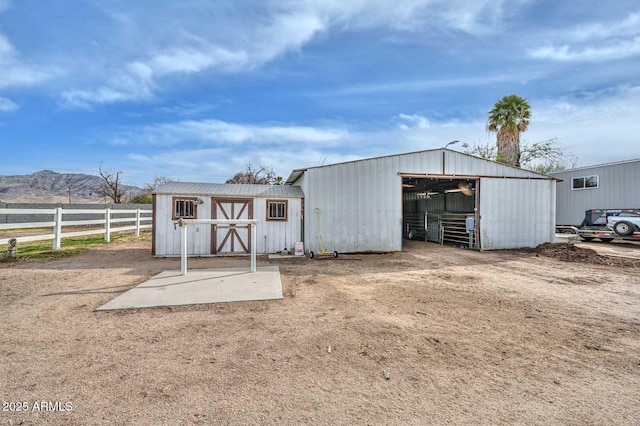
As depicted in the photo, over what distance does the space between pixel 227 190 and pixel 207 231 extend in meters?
1.64

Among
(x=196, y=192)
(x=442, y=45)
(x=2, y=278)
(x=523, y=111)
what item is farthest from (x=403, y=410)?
(x=523, y=111)

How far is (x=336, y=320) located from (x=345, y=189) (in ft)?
24.1

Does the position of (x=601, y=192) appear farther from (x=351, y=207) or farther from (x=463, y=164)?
(x=351, y=207)

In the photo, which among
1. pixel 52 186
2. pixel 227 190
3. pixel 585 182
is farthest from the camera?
pixel 52 186

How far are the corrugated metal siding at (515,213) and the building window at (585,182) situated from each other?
5.14 meters

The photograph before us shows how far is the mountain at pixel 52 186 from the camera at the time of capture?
201ft

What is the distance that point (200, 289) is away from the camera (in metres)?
5.65

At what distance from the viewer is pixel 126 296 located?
5.14m

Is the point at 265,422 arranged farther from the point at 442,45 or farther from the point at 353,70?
the point at 353,70

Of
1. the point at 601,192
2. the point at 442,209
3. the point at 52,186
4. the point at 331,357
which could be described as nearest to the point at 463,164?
the point at 442,209

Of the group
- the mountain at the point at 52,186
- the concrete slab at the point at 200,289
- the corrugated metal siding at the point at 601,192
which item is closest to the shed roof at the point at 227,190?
the concrete slab at the point at 200,289

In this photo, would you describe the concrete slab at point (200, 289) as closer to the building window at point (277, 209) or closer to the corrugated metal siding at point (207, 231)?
the corrugated metal siding at point (207, 231)

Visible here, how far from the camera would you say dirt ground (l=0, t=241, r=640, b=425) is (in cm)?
224

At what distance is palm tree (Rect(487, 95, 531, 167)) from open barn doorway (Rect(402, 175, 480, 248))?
8.86m
